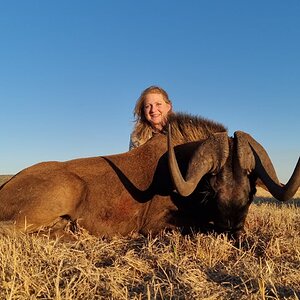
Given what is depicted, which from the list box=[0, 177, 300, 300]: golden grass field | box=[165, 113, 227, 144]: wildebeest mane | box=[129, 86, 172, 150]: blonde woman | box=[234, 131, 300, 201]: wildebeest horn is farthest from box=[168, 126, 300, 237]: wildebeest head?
box=[129, 86, 172, 150]: blonde woman

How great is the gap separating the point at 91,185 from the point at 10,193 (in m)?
0.98

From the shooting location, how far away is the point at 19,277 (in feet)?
9.85

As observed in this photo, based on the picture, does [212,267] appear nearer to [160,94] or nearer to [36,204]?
[36,204]

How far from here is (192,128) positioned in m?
6.44

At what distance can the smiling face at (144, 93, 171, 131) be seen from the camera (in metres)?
8.27

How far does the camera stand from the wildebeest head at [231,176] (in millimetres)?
4914

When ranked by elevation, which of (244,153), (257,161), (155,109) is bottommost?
(257,161)

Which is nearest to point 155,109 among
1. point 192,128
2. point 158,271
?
point 192,128

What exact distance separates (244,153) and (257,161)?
18 cm

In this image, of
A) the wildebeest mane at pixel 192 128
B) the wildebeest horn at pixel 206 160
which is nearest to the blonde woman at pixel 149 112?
the wildebeest mane at pixel 192 128

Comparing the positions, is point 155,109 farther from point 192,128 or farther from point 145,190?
point 145,190

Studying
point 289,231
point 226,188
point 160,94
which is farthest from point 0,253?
point 160,94

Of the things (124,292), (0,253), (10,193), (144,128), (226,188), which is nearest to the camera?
(124,292)

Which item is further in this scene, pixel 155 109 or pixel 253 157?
pixel 155 109
